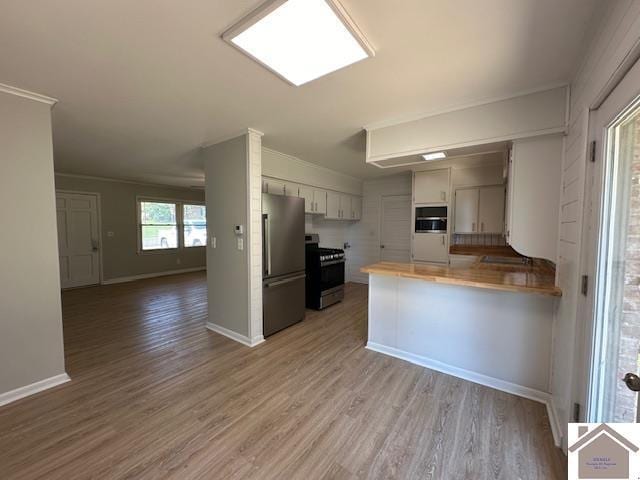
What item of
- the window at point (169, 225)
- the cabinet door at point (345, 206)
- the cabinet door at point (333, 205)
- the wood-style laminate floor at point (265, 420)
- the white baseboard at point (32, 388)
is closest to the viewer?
the wood-style laminate floor at point (265, 420)

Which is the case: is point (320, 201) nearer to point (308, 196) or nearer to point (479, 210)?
point (308, 196)

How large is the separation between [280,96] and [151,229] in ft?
21.0

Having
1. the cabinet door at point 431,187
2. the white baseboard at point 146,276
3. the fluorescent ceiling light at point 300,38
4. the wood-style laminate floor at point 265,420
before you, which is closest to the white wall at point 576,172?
the wood-style laminate floor at point 265,420

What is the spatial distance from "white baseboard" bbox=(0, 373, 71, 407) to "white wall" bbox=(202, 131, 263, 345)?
58.1 inches

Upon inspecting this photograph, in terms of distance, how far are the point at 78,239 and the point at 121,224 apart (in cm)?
88

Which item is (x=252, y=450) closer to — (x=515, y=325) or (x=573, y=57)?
(x=515, y=325)

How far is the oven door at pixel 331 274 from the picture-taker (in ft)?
14.0

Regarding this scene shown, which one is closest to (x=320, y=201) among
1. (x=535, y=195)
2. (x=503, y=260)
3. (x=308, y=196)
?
(x=308, y=196)

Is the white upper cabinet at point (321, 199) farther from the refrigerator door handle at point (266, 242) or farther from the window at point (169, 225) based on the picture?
the window at point (169, 225)

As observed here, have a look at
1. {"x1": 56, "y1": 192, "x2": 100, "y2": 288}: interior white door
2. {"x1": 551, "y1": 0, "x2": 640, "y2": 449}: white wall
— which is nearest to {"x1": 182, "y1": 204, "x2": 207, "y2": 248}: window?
{"x1": 56, "y1": 192, "x2": 100, "y2": 288}: interior white door

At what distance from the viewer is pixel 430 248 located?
4598 millimetres

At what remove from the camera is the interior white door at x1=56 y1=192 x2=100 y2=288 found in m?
5.57

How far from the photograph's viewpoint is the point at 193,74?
186cm

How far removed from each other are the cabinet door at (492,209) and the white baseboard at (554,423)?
2.78m
